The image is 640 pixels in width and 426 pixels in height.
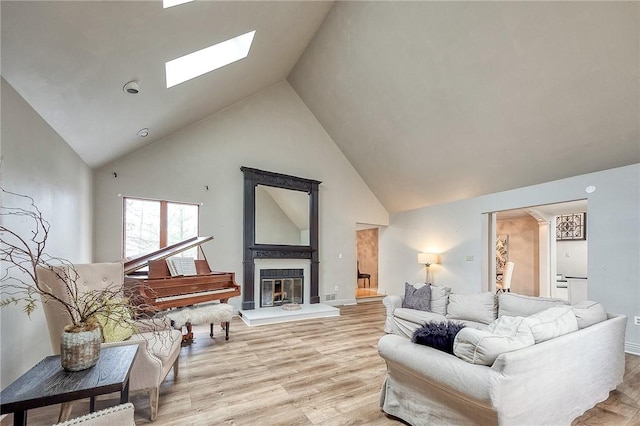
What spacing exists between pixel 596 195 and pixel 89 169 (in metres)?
7.89

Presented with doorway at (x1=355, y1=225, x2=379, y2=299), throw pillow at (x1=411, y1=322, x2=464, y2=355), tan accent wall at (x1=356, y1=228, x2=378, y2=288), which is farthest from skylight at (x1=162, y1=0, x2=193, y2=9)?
tan accent wall at (x1=356, y1=228, x2=378, y2=288)

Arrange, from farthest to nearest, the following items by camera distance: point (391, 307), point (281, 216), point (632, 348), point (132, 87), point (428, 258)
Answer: point (428, 258) → point (281, 216) → point (391, 307) → point (632, 348) → point (132, 87)

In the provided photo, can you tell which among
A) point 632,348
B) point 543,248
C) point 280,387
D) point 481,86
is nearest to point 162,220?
point 280,387

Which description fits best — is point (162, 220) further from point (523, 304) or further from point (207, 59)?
point (523, 304)

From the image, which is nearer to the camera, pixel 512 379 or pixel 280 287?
pixel 512 379

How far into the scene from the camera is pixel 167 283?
3771 millimetres

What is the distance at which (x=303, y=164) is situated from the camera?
7059 mm

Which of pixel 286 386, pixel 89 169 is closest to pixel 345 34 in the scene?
pixel 89 169

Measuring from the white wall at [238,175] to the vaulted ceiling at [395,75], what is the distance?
402mm

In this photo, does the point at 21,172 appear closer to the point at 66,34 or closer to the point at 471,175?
the point at 66,34

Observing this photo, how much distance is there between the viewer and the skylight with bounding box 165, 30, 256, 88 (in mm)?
3549

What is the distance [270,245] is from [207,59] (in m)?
3.67

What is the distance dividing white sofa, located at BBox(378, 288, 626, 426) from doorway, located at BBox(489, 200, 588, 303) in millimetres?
5582

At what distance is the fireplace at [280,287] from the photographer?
6193 mm
